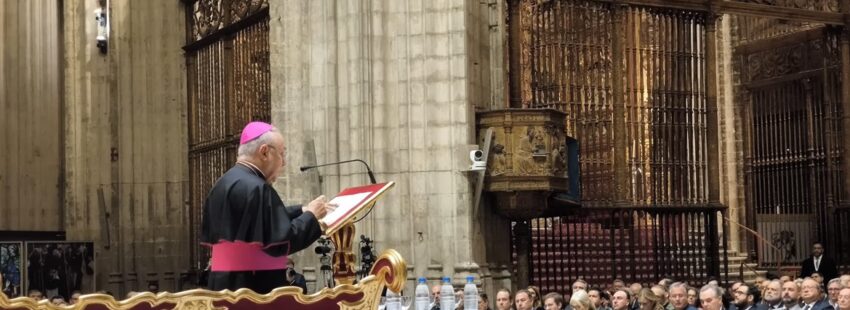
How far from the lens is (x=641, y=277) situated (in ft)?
62.8

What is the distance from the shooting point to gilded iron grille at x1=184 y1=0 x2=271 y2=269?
21.4 m

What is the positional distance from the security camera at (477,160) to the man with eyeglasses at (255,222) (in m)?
10.1

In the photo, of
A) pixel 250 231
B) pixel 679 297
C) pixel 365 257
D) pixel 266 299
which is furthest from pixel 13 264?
pixel 266 299

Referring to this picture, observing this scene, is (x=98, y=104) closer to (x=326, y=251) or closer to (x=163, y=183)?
(x=163, y=183)

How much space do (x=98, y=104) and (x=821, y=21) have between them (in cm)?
1261

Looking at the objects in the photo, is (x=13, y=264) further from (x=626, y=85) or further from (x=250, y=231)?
(x=250, y=231)

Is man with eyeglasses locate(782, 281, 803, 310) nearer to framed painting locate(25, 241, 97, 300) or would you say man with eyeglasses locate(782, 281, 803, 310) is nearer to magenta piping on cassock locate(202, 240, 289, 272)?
magenta piping on cassock locate(202, 240, 289, 272)

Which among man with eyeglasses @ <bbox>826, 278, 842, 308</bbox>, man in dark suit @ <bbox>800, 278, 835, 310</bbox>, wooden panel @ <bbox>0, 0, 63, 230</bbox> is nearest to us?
man with eyeglasses @ <bbox>826, 278, 842, 308</bbox>

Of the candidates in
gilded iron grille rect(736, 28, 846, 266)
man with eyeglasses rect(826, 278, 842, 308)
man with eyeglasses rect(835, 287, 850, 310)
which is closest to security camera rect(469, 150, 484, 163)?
man with eyeglasses rect(826, 278, 842, 308)

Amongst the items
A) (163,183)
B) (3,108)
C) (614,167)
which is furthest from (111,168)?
(614,167)

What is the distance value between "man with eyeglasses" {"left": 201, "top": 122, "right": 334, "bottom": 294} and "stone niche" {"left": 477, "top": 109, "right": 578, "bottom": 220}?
10.3 metres

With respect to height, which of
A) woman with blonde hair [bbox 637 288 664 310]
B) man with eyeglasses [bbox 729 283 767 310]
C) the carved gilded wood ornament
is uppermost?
the carved gilded wood ornament

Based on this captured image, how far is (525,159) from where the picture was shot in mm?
16797

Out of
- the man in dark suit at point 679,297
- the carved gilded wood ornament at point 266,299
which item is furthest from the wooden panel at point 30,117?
the carved gilded wood ornament at point 266,299
